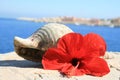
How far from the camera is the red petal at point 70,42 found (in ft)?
10.8

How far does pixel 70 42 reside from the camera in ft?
10.8

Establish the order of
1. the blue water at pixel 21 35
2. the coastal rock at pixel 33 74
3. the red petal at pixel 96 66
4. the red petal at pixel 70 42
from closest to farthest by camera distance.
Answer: the coastal rock at pixel 33 74, the red petal at pixel 96 66, the red petal at pixel 70 42, the blue water at pixel 21 35

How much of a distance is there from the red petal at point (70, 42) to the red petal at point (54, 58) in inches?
2.5

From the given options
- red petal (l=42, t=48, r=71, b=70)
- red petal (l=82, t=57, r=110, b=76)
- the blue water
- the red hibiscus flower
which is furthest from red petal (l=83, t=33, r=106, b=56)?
the blue water

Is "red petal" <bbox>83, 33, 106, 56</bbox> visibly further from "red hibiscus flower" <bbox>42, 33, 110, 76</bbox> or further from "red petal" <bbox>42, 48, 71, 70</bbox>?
"red petal" <bbox>42, 48, 71, 70</bbox>

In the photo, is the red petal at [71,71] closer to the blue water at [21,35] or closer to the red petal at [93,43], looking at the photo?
the red petal at [93,43]

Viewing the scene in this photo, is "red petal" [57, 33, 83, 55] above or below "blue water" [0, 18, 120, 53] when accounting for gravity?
above

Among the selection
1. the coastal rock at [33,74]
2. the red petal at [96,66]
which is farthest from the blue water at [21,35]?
the red petal at [96,66]

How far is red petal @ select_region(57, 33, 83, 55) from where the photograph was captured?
328cm

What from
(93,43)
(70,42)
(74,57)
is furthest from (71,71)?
(93,43)

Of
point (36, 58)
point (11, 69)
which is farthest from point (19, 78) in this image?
point (36, 58)

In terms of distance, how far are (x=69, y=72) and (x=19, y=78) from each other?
19.0 inches

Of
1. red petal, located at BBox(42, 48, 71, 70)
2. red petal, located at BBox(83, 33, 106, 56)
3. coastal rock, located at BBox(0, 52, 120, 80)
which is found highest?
red petal, located at BBox(83, 33, 106, 56)

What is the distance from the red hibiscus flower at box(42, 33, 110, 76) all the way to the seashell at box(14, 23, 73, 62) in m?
0.18
